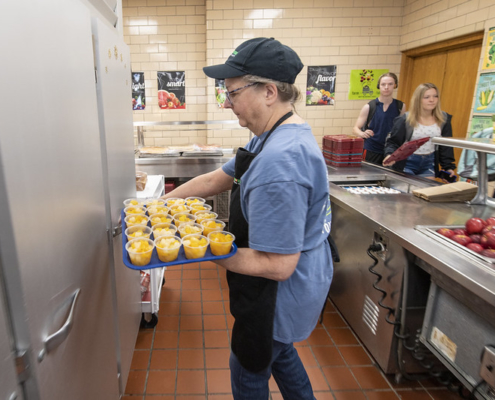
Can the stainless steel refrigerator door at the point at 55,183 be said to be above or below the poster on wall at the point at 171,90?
below

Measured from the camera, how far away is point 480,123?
375cm

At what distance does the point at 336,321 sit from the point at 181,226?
1.81 m

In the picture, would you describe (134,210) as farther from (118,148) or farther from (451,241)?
(451,241)

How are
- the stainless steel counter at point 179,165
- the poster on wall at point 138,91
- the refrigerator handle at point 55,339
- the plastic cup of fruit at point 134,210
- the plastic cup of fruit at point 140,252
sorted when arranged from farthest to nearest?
the poster on wall at point 138,91 → the stainless steel counter at point 179,165 → the plastic cup of fruit at point 134,210 → the plastic cup of fruit at point 140,252 → the refrigerator handle at point 55,339

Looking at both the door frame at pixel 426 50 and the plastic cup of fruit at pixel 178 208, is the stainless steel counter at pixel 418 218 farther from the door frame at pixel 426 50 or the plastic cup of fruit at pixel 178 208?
the door frame at pixel 426 50

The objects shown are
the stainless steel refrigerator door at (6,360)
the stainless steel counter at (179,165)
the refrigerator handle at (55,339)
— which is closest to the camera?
the stainless steel refrigerator door at (6,360)

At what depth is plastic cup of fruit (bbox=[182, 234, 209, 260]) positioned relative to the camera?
3.87 feet

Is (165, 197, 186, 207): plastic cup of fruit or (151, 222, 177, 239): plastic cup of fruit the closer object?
(151, 222, 177, 239): plastic cup of fruit

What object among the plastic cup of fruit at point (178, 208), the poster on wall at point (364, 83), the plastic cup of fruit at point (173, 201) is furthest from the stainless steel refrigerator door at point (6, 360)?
the poster on wall at point (364, 83)

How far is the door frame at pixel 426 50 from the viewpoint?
3.88 m

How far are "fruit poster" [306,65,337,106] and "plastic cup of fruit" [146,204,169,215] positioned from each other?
4.06 meters

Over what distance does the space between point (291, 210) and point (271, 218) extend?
7 cm

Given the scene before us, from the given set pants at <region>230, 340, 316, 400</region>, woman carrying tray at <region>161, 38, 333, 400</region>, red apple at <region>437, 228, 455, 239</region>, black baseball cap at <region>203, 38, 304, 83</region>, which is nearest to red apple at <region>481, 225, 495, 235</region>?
red apple at <region>437, 228, 455, 239</region>

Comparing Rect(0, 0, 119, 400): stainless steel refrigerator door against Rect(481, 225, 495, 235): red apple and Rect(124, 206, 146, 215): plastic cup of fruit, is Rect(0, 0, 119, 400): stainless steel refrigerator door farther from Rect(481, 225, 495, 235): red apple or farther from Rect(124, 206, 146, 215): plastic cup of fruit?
Rect(481, 225, 495, 235): red apple
